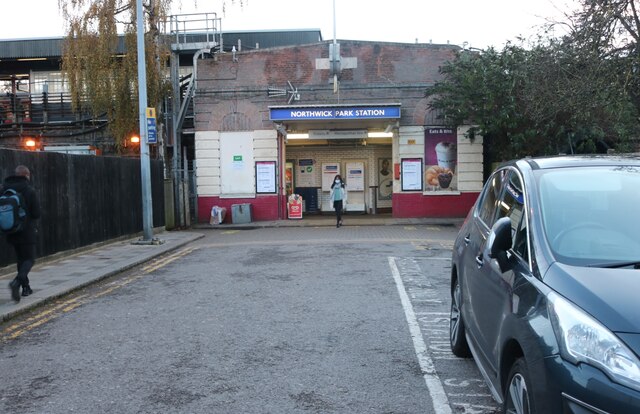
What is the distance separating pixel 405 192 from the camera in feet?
76.6

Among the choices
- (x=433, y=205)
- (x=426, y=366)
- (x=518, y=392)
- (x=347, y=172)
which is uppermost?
(x=347, y=172)

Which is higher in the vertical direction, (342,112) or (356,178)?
(342,112)

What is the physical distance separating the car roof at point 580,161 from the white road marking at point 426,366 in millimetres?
1898

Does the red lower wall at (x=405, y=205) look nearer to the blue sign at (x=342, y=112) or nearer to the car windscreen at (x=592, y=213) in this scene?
the blue sign at (x=342, y=112)

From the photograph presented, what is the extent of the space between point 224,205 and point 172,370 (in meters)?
18.3

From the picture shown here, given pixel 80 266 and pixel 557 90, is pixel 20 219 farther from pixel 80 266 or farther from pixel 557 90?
pixel 557 90

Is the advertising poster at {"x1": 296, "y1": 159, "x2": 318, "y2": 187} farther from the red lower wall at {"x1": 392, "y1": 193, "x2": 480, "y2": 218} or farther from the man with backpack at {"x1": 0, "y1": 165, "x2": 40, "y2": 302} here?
the man with backpack at {"x1": 0, "y1": 165, "x2": 40, "y2": 302}

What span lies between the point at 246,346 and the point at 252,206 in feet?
56.8

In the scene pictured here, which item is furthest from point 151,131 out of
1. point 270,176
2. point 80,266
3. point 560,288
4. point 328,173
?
point 560,288

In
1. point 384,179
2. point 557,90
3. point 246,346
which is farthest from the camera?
point 384,179

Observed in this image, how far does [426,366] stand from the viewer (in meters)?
5.51

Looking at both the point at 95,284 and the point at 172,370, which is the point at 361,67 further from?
the point at 172,370

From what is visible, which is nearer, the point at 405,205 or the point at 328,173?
the point at 405,205

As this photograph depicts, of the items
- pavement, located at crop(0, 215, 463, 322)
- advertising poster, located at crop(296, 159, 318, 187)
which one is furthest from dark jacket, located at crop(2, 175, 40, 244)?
advertising poster, located at crop(296, 159, 318, 187)
